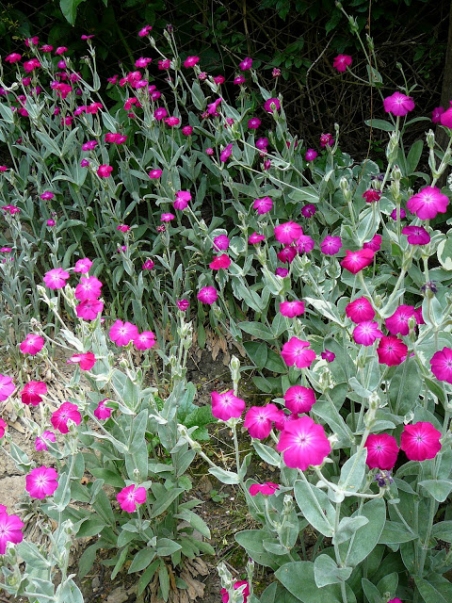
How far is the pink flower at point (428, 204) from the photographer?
1.63 metres

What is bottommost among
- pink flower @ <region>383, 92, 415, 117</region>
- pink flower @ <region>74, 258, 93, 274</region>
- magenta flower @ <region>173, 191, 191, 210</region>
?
magenta flower @ <region>173, 191, 191, 210</region>

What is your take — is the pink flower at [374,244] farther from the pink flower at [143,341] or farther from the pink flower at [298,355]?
the pink flower at [143,341]

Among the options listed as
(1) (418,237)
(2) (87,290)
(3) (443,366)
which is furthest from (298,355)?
(2) (87,290)

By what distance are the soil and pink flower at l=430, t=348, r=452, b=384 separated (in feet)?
A: 3.49

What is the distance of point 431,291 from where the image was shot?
152cm

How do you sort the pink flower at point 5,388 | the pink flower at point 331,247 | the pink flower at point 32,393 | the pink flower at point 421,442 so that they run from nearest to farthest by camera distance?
the pink flower at point 421,442 → the pink flower at point 5,388 → the pink flower at point 32,393 → the pink flower at point 331,247

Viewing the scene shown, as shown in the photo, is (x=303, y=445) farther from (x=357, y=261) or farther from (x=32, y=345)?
(x=32, y=345)

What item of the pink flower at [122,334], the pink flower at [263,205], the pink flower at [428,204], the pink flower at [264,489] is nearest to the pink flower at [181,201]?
the pink flower at [263,205]

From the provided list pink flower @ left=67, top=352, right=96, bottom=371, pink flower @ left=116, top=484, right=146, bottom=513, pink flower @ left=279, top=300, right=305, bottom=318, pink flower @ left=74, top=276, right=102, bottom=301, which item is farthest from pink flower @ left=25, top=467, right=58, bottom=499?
pink flower @ left=279, top=300, right=305, bottom=318

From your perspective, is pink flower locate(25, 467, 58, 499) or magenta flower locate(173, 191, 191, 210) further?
magenta flower locate(173, 191, 191, 210)

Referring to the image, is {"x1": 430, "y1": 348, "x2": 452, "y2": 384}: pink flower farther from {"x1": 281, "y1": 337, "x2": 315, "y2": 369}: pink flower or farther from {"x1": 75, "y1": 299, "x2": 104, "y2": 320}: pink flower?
{"x1": 75, "y1": 299, "x2": 104, "y2": 320}: pink flower

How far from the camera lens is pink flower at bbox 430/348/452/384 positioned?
1.52m

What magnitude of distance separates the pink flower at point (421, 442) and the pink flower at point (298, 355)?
0.94ft

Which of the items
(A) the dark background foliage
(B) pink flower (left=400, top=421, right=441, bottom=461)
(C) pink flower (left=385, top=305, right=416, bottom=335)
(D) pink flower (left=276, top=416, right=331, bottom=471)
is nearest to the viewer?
(D) pink flower (left=276, top=416, right=331, bottom=471)
